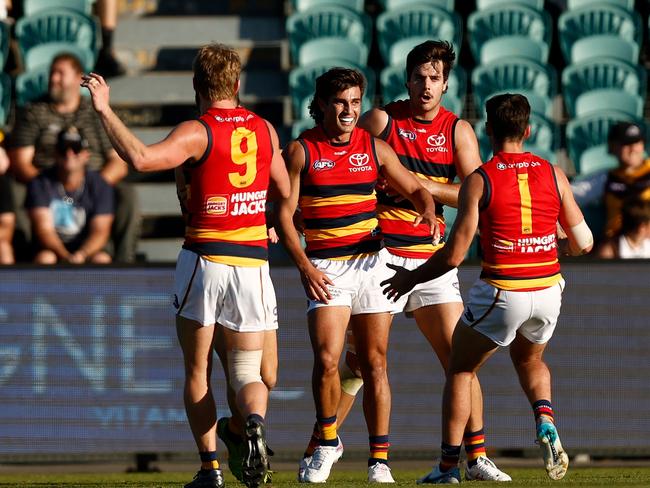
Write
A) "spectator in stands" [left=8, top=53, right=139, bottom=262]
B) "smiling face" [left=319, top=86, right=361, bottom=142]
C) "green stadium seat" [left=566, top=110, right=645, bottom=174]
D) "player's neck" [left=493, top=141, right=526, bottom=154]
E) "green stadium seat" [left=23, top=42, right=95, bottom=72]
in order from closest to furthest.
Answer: "player's neck" [left=493, top=141, right=526, bottom=154] < "smiling face" [left=319, top=86, right=361, bottom=142] < "spectator in stands" [left=8, top=53, right=139, bottom=262] < "green stadium seat" [left=566, top=110, right=645, bottom=174] < "green stadium seat" [left=23, top=42, right=95, bottom=72]

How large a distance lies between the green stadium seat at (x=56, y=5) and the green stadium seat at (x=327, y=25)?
7.30 feet

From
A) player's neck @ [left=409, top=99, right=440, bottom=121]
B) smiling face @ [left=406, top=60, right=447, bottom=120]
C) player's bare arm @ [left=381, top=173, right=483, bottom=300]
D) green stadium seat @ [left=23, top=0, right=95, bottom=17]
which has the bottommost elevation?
player's bare arm @ [left=381, top=173, right=483, bottom=300]

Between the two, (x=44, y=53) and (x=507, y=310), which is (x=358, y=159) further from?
(x=44, y=53)

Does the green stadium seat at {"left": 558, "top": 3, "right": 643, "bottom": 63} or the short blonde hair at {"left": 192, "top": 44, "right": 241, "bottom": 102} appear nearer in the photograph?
the short blonde hair at {"left": 192, "top": 44, "right": 241, "bottom": 102}

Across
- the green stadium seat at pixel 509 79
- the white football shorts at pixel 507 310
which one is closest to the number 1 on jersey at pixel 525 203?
the white football shorts at pixel 507 310

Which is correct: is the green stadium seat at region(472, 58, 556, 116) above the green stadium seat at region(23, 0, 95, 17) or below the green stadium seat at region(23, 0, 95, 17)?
below

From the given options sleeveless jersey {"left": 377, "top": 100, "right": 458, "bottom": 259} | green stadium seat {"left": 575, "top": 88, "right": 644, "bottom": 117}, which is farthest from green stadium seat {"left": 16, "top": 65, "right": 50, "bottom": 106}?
sleeveless jersey {"left": 377, "top": 100, "right": 458, "bottom": 259}

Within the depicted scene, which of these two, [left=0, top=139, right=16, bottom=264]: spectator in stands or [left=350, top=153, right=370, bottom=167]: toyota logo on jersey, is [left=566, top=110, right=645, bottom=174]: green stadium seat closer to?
[left=0, top=139, right=16, bottom=264]: spectator in stands

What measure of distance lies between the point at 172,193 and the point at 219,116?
6.85 m

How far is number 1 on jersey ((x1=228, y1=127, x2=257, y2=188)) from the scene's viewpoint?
6.52m

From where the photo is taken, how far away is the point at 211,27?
48.7ft

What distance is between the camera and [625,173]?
11.3 metres

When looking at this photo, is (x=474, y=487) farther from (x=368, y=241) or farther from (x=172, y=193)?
(x=172, y=193)

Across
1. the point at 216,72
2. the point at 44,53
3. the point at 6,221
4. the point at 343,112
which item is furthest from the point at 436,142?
the point at 44,53
